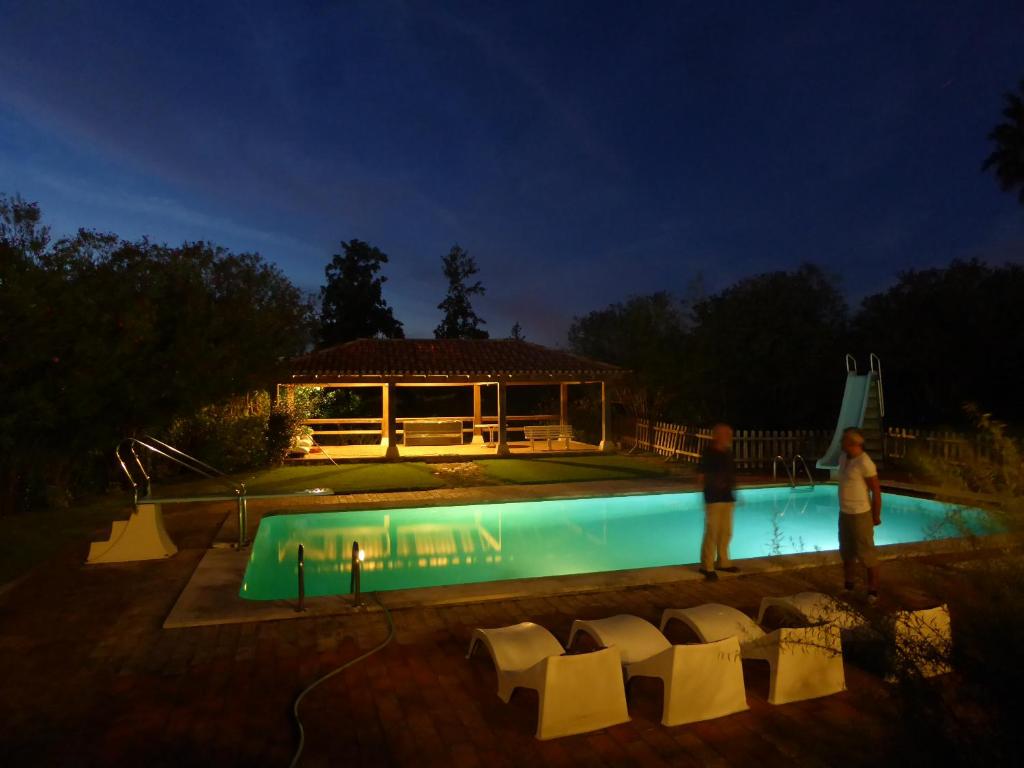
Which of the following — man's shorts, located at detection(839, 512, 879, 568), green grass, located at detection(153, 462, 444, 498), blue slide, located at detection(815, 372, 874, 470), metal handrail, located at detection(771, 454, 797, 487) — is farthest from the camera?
blue slide, located at detection(815, 372, 874, 470)

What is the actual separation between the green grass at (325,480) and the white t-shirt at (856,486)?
843cm

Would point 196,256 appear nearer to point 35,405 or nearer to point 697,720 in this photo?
point 35,405

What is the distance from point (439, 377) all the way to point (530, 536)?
30.7 feet

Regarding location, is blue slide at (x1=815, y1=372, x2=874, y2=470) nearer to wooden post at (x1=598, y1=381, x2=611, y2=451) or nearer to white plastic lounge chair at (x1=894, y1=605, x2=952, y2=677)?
wooden post at (x1=598, y1=381, x2=611, y2=451)

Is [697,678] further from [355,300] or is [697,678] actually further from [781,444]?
[355,300]

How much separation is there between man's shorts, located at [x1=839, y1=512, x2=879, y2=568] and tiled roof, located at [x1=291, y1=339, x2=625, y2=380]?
542 inches

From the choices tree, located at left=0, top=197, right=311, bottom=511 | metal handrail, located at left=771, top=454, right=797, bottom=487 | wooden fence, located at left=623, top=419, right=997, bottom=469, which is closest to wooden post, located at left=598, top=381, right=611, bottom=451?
wooden fence, located at left=623, top=419, right=997, bottom=469

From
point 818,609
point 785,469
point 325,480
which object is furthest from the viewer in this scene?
point 785,469

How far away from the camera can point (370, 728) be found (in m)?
3.86

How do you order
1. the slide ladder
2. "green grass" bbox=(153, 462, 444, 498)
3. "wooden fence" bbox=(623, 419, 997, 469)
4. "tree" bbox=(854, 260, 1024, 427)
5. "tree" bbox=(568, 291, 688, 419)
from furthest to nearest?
"tree" bbox=(854, 260, 1024, 427) < "tree" bbox=(568, 291, 688, 419) < the slide ladder < "wooden fence" bbox=(623, 419, 997, 469) < "green grass" bbox=(153, 462, 444, 498)

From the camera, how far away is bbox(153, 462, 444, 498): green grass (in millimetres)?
13172

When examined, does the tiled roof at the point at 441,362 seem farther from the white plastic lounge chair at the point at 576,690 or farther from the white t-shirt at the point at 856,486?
the white plastic lounge chair at the point at 576,690

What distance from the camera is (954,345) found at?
2230 centimetres

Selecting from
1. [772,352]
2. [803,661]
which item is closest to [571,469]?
[772,352]
